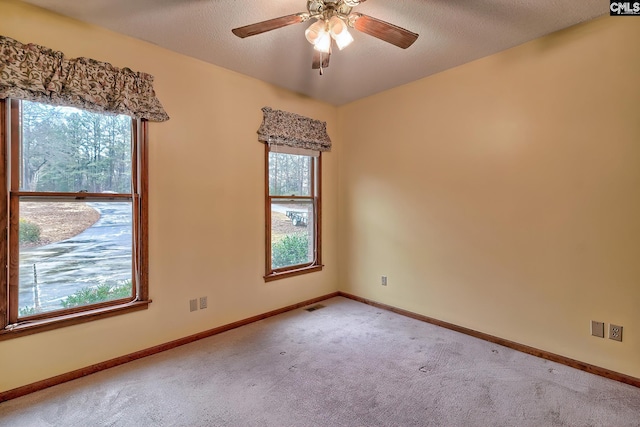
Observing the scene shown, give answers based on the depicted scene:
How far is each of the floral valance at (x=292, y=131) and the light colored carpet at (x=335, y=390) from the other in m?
2.19

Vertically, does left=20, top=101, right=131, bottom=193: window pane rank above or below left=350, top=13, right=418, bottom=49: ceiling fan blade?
below

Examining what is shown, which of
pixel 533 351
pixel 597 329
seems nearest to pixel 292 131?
pixel 533 351

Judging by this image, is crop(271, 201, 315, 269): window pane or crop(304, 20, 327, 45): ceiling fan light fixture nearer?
crop(304, 20, 327, 45): ceiling fan light fixture

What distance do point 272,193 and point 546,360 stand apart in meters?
3.05

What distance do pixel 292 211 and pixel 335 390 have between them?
2164mm

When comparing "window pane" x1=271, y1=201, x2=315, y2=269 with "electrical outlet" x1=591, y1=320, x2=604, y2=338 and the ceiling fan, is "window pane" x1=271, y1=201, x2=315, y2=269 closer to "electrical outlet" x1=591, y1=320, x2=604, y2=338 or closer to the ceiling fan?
the ceiling fan

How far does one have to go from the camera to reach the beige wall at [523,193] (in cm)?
218

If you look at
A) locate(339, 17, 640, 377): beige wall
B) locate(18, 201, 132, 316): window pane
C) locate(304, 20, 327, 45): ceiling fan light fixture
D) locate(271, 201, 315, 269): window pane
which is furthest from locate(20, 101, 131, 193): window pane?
locate(339, 17, 640, 377): beige wall

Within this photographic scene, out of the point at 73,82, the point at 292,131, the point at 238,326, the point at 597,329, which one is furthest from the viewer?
the point at 292,131

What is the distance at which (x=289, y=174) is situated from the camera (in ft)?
12.2

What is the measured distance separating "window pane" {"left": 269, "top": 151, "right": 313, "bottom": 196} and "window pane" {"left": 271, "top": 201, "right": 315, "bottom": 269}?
0.15 m

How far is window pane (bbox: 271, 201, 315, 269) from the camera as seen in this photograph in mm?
3605

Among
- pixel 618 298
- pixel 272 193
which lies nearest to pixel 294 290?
pixel 272 193

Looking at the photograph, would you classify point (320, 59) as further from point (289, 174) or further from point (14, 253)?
point (14, 253)
